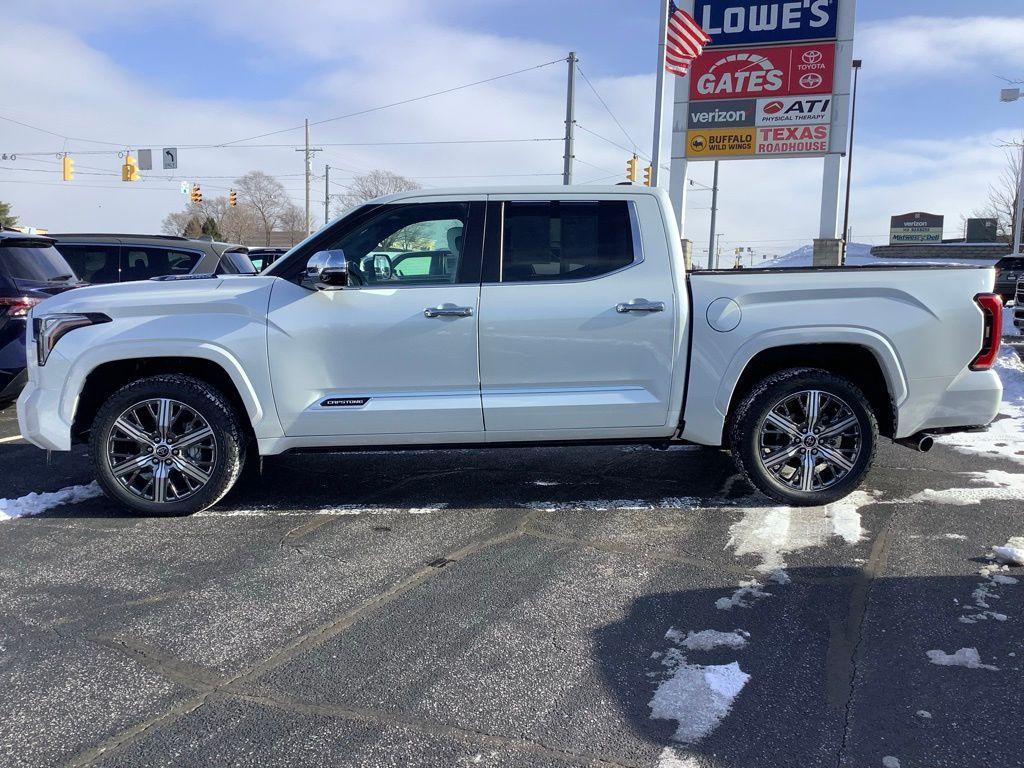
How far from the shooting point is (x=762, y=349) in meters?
4.77

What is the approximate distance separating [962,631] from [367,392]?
10.5 feet

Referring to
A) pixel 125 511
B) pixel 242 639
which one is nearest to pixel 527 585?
pixel 242 639

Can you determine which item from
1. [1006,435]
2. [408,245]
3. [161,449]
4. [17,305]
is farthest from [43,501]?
[1006,435]

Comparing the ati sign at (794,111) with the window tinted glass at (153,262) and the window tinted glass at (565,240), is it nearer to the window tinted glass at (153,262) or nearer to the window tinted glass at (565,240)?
the window tinted glass at (153,262)

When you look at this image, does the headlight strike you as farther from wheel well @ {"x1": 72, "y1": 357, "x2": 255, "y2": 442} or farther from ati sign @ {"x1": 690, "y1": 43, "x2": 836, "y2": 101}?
ati sign @ {"x1": 690, "y1": 43, "x2": 836, "y2": 101}

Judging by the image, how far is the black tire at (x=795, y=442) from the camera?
484 cm

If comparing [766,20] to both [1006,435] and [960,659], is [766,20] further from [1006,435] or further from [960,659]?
[960,659]

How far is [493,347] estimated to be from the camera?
4.68 metres

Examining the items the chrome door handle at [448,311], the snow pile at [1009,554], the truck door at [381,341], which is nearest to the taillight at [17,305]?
the truck door at [381,341]

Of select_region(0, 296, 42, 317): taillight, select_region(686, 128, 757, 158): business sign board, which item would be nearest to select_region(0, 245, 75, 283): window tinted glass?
select_region(0, 296, 42, 317): taillight

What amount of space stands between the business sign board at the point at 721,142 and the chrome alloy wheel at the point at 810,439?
14321 millimetres

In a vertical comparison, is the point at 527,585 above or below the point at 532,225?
below

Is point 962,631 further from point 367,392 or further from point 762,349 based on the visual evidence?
point 367,392

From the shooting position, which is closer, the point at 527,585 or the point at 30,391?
the point at 527,585
